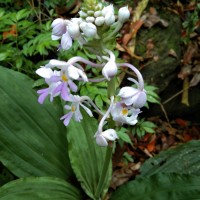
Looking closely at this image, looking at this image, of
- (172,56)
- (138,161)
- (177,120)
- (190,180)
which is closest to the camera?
(190,180)

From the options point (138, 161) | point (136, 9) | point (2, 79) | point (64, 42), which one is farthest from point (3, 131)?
point (136, 9)

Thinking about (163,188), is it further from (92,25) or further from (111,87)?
(92,25)

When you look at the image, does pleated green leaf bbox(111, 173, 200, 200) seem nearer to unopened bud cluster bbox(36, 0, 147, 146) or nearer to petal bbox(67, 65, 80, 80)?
unopened bud cluster bbox(36, 0, 147, 146)

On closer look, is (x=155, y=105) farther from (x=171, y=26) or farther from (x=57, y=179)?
(x=57, y=179)

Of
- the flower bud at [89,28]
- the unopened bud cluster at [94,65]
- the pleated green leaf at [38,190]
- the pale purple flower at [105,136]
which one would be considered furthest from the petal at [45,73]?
the pleated green leaf at [38,190]

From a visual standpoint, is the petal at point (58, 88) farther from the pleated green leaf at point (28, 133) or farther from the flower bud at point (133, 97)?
the pleated green leaf at point (28, 133)

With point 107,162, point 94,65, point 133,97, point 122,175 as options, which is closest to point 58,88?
point 94,65
